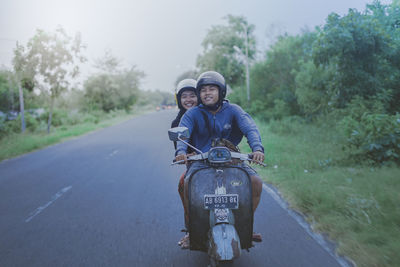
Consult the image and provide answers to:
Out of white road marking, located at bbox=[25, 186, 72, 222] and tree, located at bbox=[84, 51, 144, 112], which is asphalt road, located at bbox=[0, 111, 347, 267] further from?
tree, located at bbox=[84, 51, 144, 112]

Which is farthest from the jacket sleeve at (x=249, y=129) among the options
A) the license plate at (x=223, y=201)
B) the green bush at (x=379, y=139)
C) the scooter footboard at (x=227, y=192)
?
the green bush at (x=379, y=139)

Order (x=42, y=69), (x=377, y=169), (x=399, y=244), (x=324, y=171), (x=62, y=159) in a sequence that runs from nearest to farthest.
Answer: (x=399, y=244), (x=377, y=169), (x=324, y=171), (x=62, y=159), (x=42, y=69)

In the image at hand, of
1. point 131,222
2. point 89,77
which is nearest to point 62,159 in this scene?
point 131,222

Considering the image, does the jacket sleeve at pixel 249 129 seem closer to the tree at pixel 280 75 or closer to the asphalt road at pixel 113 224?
the asphalt road at pixel 113 224

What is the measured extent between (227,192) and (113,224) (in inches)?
97.3

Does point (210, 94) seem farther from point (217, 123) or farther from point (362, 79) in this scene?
point (362, 79)

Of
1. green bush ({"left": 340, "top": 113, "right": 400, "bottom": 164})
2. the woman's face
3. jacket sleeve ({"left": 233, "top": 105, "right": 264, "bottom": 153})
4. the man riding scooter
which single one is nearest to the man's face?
the man riding scooter

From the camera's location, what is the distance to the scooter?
294 cm

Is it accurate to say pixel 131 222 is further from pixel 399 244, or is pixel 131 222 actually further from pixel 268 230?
pixel 399 244

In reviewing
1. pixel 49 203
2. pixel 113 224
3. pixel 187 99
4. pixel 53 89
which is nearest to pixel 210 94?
pixel 187 99

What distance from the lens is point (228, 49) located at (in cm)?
3756

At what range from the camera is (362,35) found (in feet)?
31.1

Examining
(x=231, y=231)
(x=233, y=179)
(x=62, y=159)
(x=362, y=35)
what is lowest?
(x=62, y=159)

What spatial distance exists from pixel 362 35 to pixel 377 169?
460 centimetres
